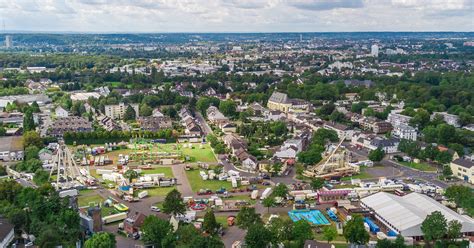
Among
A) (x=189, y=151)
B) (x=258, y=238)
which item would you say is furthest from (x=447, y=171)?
(x=189, y=151)

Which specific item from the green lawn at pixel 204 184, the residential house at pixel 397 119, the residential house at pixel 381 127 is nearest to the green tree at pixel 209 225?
the green lawn at pixel 204 184

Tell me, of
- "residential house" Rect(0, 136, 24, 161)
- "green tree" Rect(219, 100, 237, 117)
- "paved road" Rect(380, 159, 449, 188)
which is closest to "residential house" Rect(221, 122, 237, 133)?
"green tree" Rect(219, 100, 237, 117)

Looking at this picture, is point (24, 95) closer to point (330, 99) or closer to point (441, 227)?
point (330, 99)

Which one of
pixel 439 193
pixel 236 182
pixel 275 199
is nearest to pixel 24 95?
pixel 236 182

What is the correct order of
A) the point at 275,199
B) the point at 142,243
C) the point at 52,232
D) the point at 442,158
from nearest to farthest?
the point at 52,232, the point at 142,243, the point at 275,199, the point at 442,158

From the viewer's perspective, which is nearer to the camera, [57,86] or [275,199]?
[275,199]

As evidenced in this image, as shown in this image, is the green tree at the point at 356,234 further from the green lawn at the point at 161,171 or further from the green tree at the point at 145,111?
the green tree at the point at 145,111

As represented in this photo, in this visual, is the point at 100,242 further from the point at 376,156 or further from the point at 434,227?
the point at 376,156
